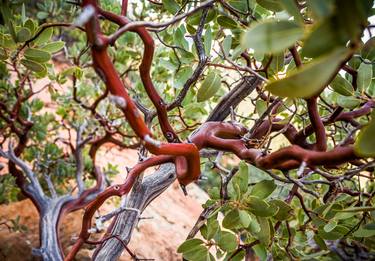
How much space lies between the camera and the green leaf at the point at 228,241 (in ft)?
2.64

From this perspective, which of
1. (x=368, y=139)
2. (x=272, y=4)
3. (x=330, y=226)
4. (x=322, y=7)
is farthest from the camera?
(x=330, y=226)

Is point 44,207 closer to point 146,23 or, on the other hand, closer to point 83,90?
point 83,90

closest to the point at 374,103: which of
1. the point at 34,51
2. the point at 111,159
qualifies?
the point at 34,51

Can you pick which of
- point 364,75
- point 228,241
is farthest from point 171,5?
point 228,241

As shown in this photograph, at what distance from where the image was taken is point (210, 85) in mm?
740

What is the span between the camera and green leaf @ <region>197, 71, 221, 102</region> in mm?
736

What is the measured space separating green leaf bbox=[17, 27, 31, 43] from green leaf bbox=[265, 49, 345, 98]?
0.62m

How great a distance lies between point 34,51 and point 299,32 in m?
0.65

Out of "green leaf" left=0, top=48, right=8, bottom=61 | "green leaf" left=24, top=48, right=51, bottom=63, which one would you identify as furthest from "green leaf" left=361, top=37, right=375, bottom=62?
"green leaf" left=0, top=48, right=8, bottom=61

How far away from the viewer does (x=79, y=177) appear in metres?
1.61

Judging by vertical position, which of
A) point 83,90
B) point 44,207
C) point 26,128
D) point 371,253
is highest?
point 83,90

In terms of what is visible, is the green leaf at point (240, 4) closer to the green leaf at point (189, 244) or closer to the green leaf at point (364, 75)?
A: the green leaf at point (364, 75)

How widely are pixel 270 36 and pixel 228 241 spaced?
0.60 meters

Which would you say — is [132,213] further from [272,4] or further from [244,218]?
[272,4]
